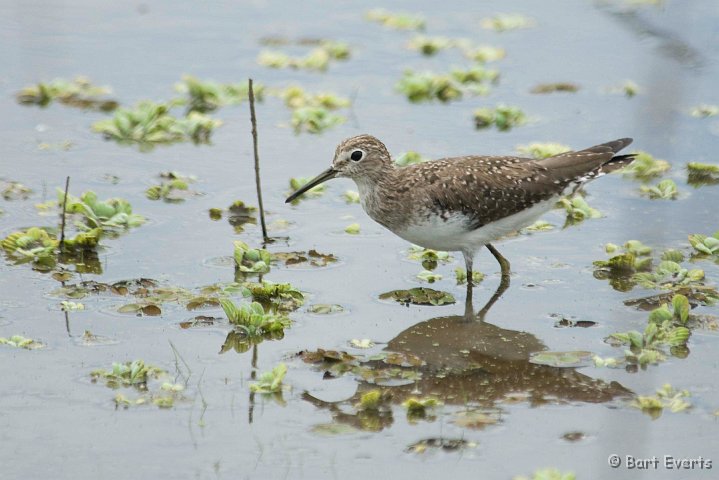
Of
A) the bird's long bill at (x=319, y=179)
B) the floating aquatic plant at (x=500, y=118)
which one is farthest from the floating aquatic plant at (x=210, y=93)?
the bird's long bill at (x=319, y=179)

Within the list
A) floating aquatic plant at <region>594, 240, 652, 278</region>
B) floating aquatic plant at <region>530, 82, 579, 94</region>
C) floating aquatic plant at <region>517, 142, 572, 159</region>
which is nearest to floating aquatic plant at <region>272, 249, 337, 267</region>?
floating aquatic plant at <region>594, 240, 652, 278</region>

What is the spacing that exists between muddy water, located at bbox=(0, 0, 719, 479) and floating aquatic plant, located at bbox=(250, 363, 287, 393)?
0.08m

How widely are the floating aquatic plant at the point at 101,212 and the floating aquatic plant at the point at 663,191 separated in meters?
4.99

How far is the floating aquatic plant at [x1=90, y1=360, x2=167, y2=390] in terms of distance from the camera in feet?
24.4

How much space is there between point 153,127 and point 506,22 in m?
6.30

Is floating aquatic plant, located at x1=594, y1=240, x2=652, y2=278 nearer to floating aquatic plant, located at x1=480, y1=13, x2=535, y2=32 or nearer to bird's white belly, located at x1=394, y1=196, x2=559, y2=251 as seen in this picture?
bird's white belly, located at x1=394, y1=196, x2=559, y2=251

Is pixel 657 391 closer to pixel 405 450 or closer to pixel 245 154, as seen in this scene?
pixel 405 450

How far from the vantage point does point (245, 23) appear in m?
17.0

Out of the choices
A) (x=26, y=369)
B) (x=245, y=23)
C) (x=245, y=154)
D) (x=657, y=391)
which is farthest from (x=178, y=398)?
(x=245, y=23)

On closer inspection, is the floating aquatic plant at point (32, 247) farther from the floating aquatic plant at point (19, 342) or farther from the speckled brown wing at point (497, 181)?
the speckled brown wing at point (497, 181)

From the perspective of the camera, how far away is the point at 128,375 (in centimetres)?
747

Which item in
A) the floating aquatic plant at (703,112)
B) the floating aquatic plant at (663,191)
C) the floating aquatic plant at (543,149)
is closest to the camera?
the floating aquatic plant at (663,191)

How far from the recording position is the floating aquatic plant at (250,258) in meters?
9.46

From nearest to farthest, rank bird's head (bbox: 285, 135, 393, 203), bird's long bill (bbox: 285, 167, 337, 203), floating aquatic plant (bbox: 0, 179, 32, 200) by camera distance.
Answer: bird's head (bbox: 285, 135, 393, 203) < bird's long bill (bbox: 285, 167, 337, 203) < floating aquatic plant (bbox: 0, 179, 32, 200)
